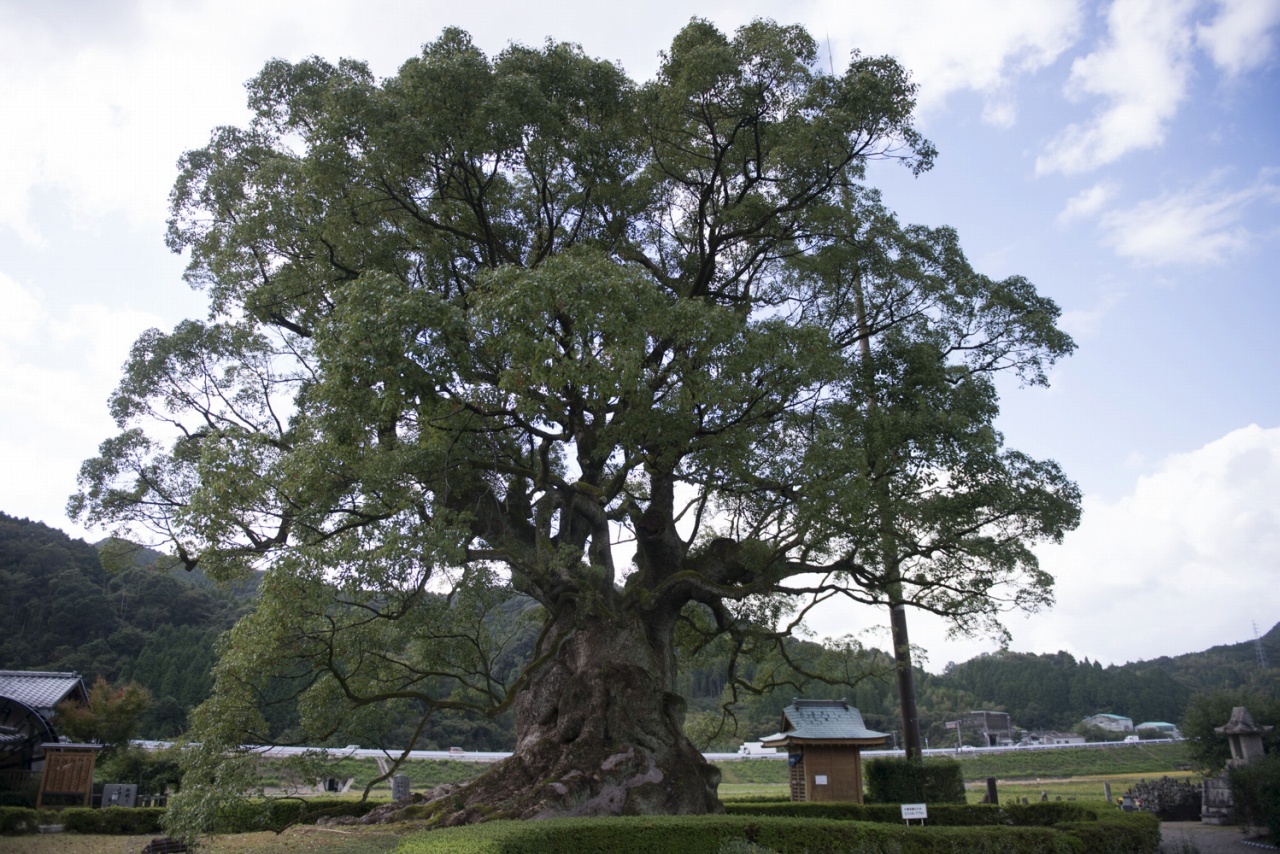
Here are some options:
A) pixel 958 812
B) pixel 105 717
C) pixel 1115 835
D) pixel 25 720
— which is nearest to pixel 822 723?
pixel 958 812

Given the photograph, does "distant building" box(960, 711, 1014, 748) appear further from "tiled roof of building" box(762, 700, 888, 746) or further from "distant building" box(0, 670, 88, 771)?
"distant building" box(0, 670, 88, 771)

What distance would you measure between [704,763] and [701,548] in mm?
3609

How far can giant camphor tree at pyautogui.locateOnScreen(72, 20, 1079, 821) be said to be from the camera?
27.0 ft

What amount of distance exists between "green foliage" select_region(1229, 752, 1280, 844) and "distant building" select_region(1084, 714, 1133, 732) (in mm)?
39251

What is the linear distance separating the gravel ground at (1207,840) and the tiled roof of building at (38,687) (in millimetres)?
20632

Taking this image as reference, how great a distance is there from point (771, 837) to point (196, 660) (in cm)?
2635

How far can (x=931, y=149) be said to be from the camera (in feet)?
33.9

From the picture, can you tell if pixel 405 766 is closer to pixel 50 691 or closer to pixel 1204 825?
pixel 50 691

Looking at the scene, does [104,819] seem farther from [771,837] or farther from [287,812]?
[771,837]

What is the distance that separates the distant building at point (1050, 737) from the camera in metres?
44.9

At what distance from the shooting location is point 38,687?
17625 mm

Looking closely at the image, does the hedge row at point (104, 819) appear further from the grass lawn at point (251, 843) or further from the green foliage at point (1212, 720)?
the green foliage at point (1212, 720)

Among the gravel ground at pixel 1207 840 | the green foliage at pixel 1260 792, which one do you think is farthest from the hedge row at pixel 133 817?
the green foliage at pixel 1260 792

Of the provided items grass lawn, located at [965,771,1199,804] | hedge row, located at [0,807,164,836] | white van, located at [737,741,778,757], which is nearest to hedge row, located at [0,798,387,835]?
hedge row, located at [0,807,164,836]
